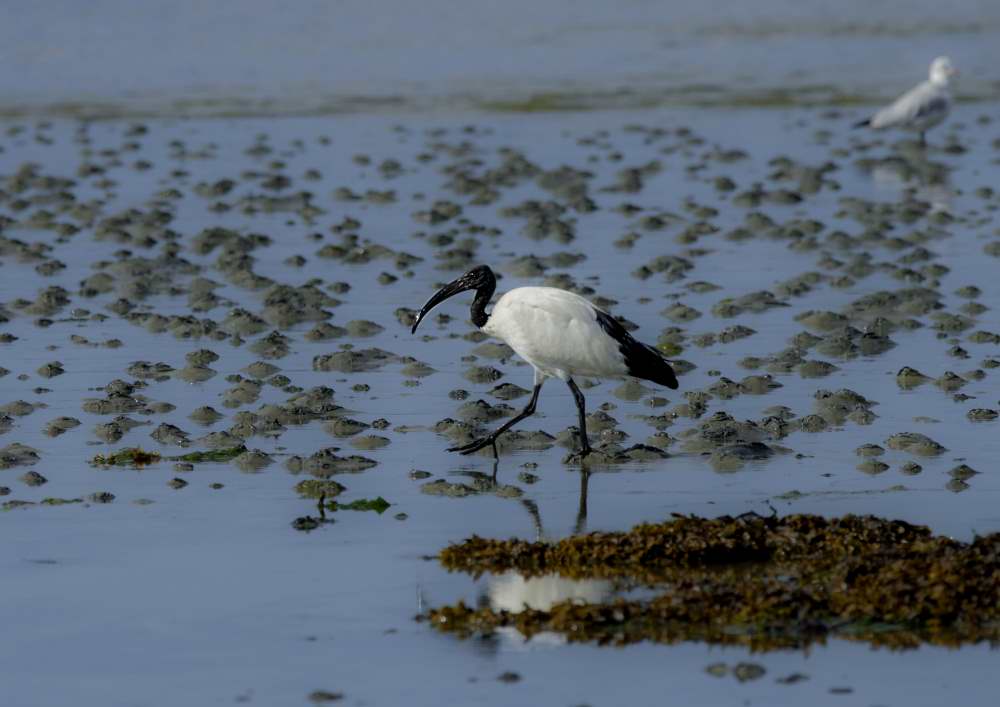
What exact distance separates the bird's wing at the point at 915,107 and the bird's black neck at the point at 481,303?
56.9 feet

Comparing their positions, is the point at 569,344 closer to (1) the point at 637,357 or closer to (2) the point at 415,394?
(1) the point at 637,357

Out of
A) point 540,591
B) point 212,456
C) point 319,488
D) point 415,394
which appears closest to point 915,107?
point 415,394

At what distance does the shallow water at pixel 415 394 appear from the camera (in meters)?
8.32

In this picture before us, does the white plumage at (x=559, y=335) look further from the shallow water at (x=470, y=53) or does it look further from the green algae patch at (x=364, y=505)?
the shallow water at (x=470, y=53)

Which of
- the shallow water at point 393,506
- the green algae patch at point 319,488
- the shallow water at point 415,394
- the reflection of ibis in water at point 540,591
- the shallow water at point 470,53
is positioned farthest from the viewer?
the shallow water at point 470,53

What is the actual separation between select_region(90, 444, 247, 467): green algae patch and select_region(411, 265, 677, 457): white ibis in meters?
1.58

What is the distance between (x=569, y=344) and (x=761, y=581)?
11.9 ft

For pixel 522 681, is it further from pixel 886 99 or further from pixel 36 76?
pixel 36 76

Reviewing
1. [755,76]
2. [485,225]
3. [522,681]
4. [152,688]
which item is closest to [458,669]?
[522,681]

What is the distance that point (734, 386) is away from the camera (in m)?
13.9

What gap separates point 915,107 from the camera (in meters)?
29.0

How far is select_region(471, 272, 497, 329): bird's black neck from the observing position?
1303 cm

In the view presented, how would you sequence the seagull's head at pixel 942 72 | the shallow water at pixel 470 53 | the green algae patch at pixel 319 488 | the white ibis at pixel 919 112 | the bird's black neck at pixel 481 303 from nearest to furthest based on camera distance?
the green algae patch at pixel 319 488
the bird's black neck at pixel 481 303
the white ibis at pixel 919 112
the seagull's head at pixel 942 72
the shallow water at pixel 470 53

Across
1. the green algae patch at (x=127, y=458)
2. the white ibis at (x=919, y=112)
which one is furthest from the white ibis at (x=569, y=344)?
the white ibis at (x=919, y=112)
